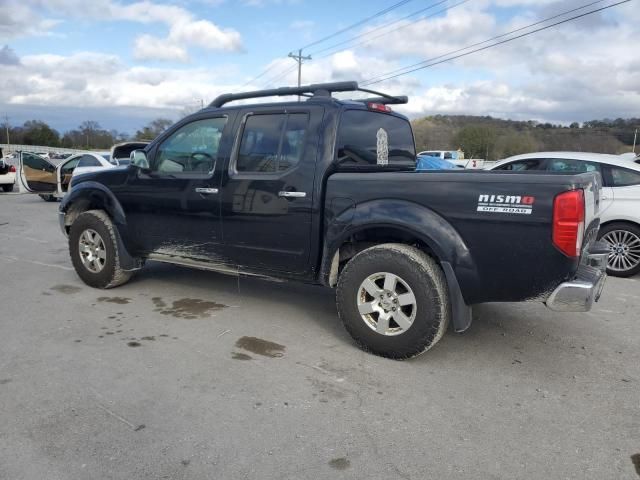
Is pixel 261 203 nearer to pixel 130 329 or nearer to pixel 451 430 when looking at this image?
pixel 130 329

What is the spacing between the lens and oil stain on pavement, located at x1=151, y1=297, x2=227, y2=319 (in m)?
4.84

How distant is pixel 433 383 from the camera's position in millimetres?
3484

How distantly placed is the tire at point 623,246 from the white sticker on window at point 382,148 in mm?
3743

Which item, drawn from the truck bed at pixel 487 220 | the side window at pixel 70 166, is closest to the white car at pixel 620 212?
Result: the truck bed at pixel 487 220

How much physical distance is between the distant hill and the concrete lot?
36.0m

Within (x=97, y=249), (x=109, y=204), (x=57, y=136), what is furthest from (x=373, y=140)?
(x=57, y=136)

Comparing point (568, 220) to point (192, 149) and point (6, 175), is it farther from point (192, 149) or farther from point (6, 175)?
point (6, 175)

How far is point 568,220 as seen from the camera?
10.3ft

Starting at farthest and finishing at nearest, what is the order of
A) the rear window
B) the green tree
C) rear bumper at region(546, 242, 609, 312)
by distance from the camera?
the green tree, the rear window, rear bumper at region(546, 242, 609, 312)

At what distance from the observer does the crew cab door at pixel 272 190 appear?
4.17 metres

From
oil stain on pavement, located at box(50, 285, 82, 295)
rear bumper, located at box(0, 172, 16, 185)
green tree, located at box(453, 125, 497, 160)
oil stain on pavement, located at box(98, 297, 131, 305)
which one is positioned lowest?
oil stain on pavement, located at box(50, 285, 82, 295)

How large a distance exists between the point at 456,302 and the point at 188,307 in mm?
2705

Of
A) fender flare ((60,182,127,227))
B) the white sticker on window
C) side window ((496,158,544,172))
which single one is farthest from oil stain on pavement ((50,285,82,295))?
side window ((496,158,544,172))

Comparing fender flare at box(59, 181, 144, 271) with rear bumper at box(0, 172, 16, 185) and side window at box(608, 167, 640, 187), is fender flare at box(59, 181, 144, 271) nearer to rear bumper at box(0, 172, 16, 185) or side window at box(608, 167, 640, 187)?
side window at box(608, 167, 640, 187)
